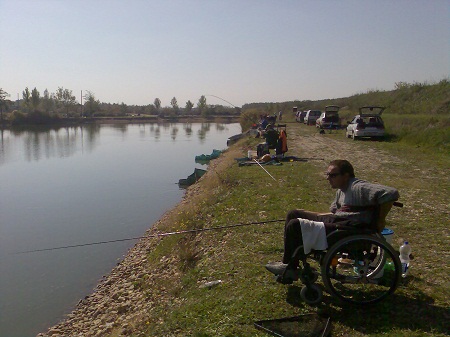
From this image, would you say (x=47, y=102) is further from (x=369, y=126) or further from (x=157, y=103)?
(x=369, y=126)

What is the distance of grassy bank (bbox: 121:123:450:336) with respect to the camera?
162 inches

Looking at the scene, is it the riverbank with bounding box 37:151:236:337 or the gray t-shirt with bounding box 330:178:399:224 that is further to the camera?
the riverbank with bounding box 37:151:236:337

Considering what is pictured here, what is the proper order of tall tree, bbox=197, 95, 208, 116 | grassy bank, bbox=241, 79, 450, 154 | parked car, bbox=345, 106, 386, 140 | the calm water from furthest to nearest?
tall tree, bbox=197, 95, 208, 116 < parked car, bbox=345, 106, 386, 140 < grassy bank, bbox=241, 79, 450, 154 < the calm water

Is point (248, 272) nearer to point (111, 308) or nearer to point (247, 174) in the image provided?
point (111, 308)

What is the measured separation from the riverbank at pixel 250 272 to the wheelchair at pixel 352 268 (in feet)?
0.50

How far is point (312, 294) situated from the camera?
4.37m

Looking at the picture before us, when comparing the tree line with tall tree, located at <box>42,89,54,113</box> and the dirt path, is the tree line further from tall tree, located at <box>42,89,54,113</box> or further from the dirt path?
the dirt path

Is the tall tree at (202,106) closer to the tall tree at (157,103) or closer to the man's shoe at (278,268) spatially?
the tall tree at (157,103)

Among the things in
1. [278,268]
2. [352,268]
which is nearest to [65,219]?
[278,268]

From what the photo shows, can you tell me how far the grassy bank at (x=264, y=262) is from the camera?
13.5ft

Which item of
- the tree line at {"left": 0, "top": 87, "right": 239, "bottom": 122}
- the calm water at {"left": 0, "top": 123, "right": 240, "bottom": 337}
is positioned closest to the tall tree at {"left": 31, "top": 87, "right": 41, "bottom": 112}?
the tree line at {"left": 0, "top": 87, "right": 239, "bottom": 122}

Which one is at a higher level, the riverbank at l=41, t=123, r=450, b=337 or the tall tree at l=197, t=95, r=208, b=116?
the tall tree at l=197, t=95, r=208, b=116

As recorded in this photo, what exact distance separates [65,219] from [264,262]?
40.1 feet

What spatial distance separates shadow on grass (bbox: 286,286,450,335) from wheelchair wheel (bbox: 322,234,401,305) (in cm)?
10
